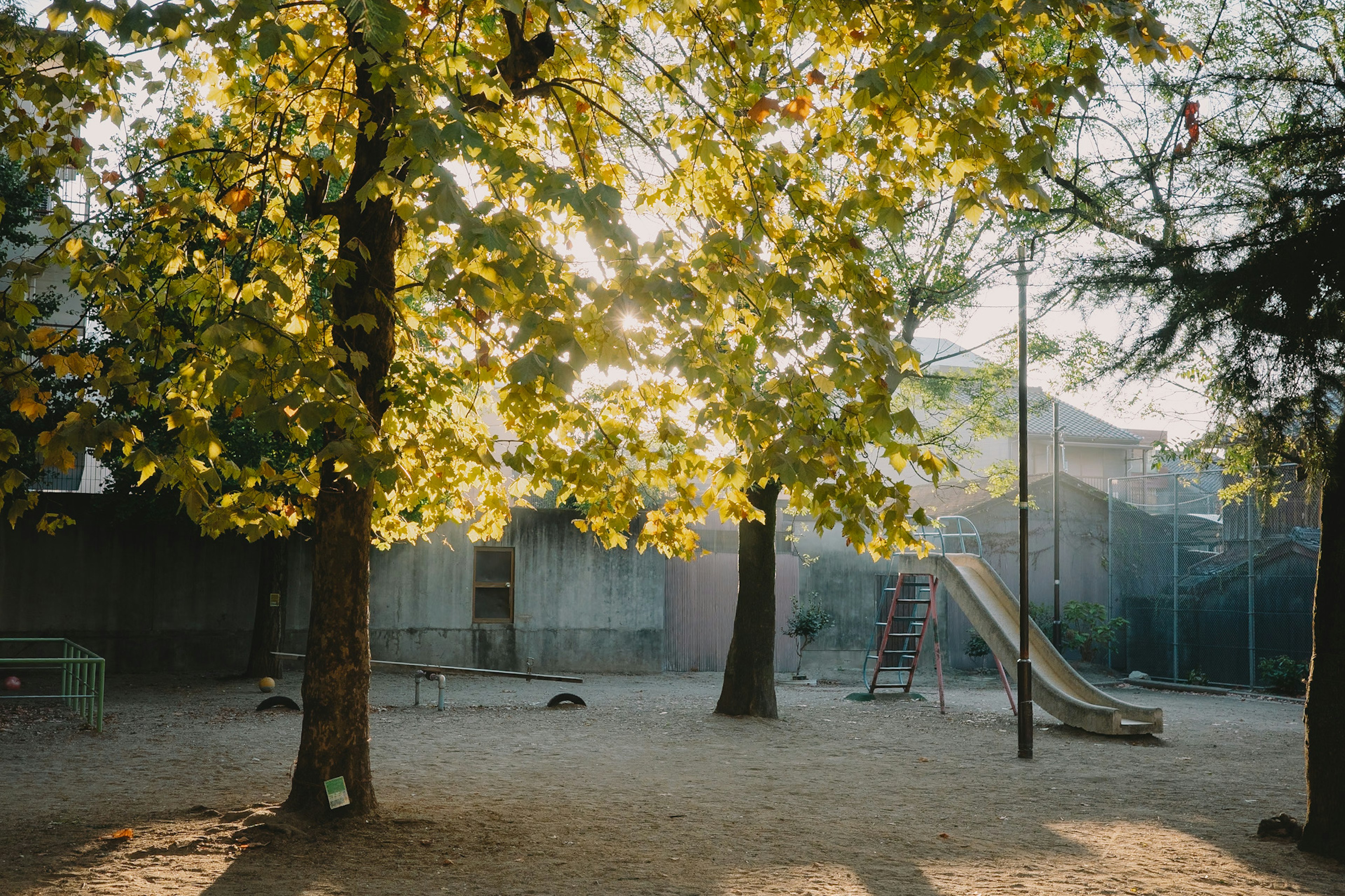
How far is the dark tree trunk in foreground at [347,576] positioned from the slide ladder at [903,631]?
9730 mm

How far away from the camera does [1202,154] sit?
25.2 feet

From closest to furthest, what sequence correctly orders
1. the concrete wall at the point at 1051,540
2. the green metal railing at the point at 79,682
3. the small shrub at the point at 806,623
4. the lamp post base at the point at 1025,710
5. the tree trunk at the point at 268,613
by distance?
1. the lamp post base at the point at 1025,710
2. the green metal railing at the point at 79,682
3. the tree trunk at the point at 268,613
4. the small shrub at the point at 806,623
5. the concrete wall at the point at 1051,540

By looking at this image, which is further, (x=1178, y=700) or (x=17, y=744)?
(x=1178, y=700)

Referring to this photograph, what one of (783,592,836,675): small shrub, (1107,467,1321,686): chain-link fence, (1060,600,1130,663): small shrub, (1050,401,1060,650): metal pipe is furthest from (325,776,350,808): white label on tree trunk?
(1060,600,1130,663): small shrub

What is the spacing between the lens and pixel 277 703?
13.8 meters

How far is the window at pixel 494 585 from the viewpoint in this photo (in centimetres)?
2012

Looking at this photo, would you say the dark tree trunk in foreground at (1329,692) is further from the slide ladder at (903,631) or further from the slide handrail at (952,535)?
the slide ladder at (903,631)

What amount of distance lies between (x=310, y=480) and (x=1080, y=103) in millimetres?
4638

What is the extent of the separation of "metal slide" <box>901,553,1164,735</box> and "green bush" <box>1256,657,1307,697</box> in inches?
195

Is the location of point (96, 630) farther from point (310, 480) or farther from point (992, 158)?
point (992, 158)

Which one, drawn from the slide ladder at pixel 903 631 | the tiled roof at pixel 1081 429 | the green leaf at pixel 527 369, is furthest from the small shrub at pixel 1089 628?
the green leaf at pixel 527 369

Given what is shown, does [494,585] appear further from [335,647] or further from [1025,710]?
[335,647]

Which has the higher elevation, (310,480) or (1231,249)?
(1231,249)

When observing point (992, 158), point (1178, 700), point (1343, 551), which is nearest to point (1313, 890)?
point (1343, 551)
